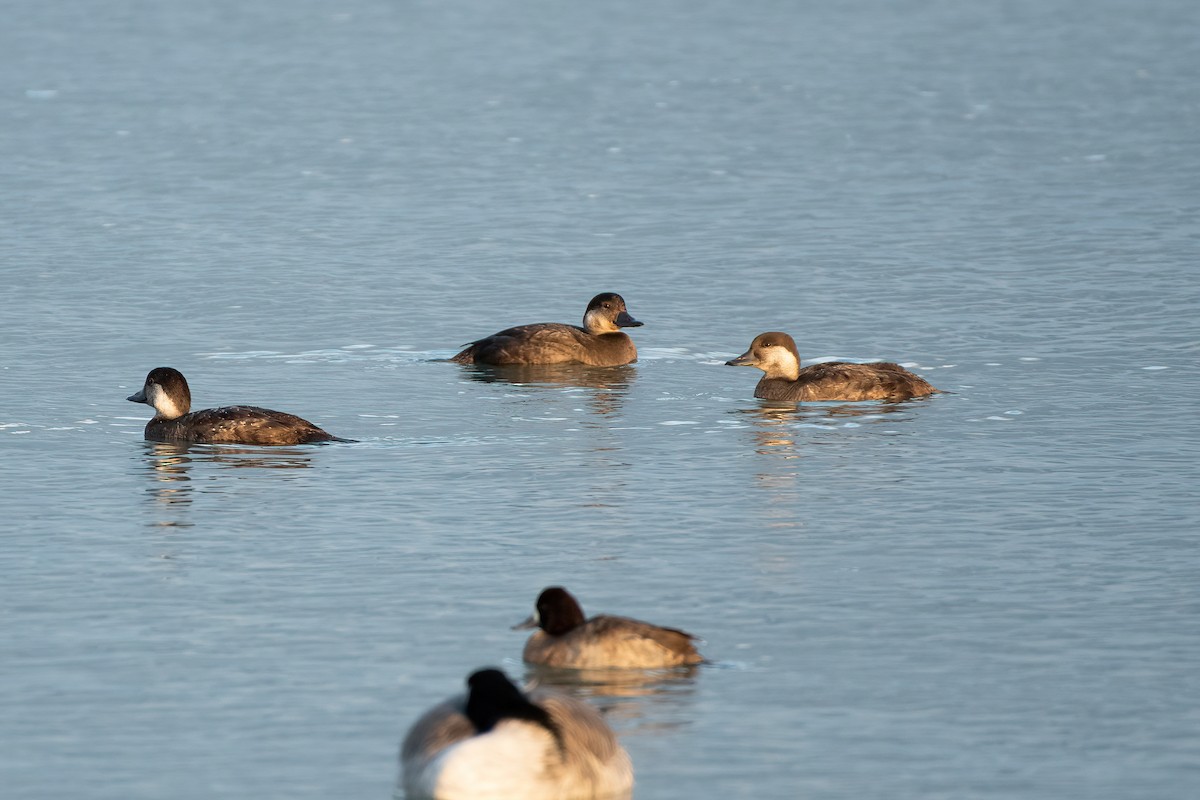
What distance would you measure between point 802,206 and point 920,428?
13.8 m

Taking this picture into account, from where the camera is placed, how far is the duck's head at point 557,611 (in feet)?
37.3

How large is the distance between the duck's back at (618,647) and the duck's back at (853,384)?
813cm

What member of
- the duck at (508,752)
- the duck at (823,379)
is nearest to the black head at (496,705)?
the duck at (508,752)

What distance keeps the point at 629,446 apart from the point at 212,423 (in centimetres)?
325

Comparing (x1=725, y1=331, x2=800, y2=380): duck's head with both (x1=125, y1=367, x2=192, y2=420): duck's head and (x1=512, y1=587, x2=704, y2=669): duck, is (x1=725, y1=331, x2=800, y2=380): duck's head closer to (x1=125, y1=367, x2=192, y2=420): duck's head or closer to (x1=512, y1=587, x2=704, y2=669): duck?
(x1=125, y1=367, x2=192, y2=420): duck's head

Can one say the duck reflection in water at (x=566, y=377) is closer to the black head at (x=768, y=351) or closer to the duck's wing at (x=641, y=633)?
the black head at (x=768, y=351)

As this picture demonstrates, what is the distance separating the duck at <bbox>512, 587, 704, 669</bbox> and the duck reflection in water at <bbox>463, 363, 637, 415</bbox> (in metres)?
8.49

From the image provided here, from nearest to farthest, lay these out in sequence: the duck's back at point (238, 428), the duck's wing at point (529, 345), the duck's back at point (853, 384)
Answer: the duck's back at point (238, 428) → the duck's back at point (853, 384) → the duck's wing at point (529, 345)

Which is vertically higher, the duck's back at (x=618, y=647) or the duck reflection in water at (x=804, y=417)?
the duck reflection in water at (x=804, y=417)

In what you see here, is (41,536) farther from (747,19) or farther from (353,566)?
(747,19)

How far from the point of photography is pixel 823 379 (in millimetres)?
19312

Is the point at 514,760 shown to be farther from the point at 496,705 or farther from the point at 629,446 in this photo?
the point at 629,446

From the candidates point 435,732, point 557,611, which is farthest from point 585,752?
point 557,611

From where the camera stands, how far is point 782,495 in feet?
51.3
